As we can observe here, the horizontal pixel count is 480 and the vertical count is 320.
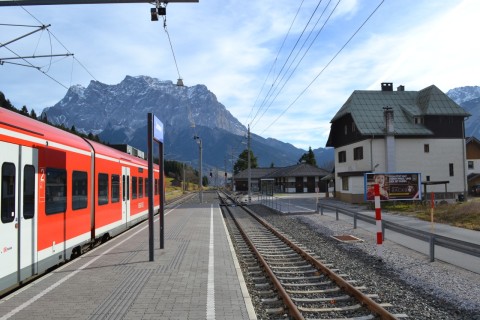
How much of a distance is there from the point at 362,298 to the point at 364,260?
4.67 metres

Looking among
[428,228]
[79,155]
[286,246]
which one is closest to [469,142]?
[428,228]

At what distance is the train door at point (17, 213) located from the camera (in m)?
7.04

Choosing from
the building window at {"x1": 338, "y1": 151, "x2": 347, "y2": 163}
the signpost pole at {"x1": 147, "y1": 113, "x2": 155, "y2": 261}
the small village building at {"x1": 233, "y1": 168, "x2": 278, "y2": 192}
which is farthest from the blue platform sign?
the small village building at {"x1": 233, "y1": 168, "x2": 278, "y2": 192}

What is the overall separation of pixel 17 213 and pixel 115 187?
24.0ft

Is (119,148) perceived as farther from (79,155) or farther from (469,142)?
(469,142)

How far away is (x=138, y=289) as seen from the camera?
785 cm

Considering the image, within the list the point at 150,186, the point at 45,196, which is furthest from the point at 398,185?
the point at 45,196

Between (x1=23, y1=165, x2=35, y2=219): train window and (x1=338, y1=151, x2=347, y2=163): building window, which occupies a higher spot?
(x1=338, y1=151, x2=347, y2=163): building window

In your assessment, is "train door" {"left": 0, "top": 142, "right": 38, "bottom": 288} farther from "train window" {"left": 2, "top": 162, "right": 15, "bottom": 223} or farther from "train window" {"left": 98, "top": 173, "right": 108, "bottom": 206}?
"train window" {"left": 98, "top": 173, "right": 108, "bottom": 206}

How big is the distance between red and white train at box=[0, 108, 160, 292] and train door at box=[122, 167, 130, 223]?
1906mm

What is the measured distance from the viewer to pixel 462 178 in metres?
42.6

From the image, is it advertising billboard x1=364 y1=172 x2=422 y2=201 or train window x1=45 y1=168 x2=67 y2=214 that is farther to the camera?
advertising billboard x1=364 y1=172 x2=422 y2=201

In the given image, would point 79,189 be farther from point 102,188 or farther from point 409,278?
point 409,278

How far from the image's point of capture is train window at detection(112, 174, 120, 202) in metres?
14.5
